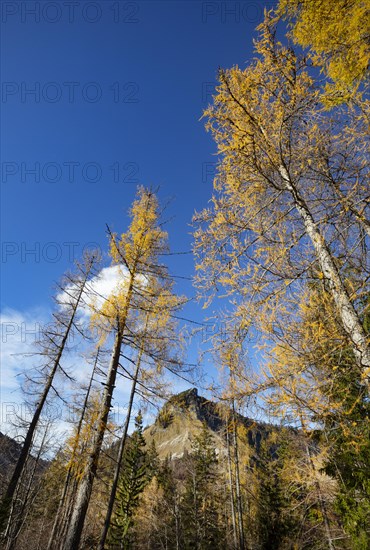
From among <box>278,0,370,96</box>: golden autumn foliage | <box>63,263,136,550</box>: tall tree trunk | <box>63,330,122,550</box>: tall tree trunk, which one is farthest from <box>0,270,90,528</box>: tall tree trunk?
<box>278,0,370,96</box>: golden autumn foliage

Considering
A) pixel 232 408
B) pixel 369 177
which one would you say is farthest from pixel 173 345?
pixel 369 177

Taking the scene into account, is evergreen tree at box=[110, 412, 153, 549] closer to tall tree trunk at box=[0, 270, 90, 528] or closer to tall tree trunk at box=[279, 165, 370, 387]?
tall tree trunk at box=[0, 270, 90, 528]

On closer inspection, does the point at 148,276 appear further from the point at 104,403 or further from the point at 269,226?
the point at 269,226

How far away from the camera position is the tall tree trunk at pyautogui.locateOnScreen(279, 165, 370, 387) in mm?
3266

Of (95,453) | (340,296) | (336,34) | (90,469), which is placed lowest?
(90,469)

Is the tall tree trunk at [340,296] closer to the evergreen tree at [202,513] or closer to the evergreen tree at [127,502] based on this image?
the evergreen tree at [127,502]

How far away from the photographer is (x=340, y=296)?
3.75 m

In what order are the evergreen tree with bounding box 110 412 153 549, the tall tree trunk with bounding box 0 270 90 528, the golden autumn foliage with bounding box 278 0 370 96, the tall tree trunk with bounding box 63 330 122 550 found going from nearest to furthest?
the golden autumn foliage with bounding box 278 0 370 96
the tall tree trunk with bounding box 63 330 122 550
the tall tree trunk with bounding box 0 270 90 528
the evergreen tree with bounding box 110 412 153 549

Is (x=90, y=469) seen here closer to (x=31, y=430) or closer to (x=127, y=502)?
(x=31, y=430)

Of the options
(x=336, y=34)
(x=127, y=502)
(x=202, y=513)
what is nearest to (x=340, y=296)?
(x=336, y=34)

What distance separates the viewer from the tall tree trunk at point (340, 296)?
10.7 ft

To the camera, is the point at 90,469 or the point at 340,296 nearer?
the point at 340,296

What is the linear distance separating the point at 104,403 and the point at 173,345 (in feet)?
6.61

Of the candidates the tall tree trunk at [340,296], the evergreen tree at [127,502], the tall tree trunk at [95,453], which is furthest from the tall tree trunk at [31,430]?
the evergreen tree at [127,502]
